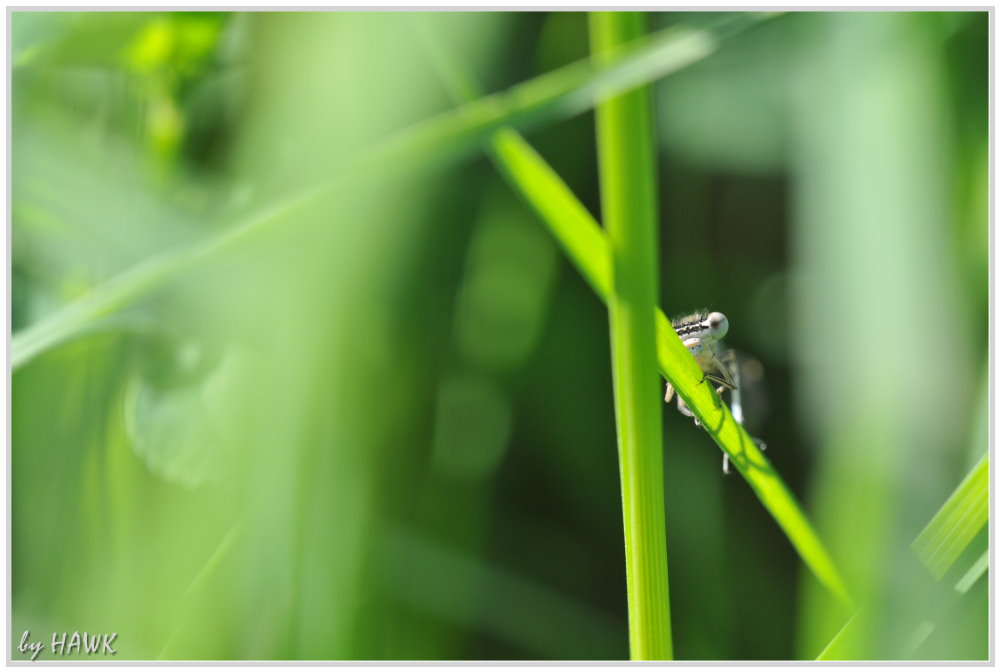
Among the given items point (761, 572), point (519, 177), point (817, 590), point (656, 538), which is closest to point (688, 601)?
point (761, 572)

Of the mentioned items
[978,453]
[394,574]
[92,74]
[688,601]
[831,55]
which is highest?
[92,74]

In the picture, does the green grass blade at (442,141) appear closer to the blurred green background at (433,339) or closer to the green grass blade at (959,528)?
the blurred green background at (433,339)

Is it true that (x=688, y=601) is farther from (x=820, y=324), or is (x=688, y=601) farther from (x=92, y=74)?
(x=92, y=74)

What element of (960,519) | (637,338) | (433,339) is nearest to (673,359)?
(637,338)

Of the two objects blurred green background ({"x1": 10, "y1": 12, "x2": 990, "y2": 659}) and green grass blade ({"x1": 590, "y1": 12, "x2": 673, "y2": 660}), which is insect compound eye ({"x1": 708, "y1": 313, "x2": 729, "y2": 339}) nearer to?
green grass blade ({"x1": 590, "y1": 12, "x2": 673, "y2": 660})

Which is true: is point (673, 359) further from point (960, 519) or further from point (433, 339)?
point (433, 339)
